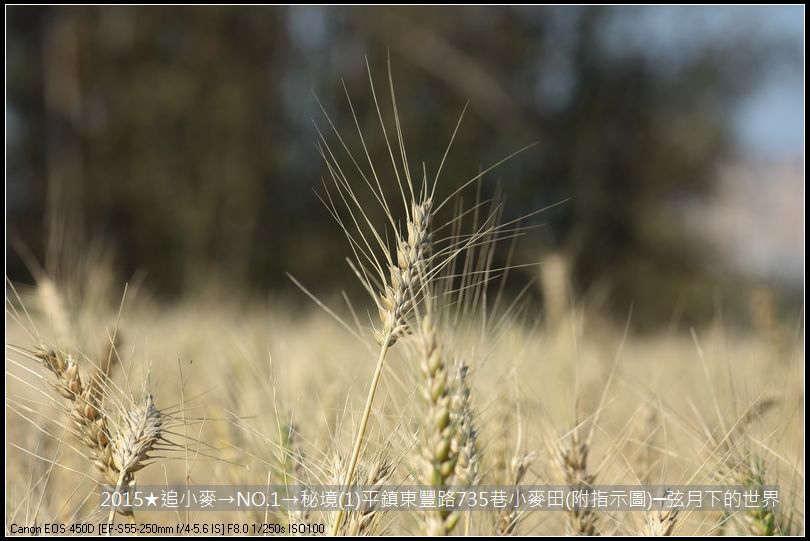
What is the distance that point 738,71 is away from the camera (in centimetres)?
922

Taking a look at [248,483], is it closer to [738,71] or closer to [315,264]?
[315,264]

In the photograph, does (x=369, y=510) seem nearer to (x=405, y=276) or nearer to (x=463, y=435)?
(x=463, y=435)

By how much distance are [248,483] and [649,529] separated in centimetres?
67

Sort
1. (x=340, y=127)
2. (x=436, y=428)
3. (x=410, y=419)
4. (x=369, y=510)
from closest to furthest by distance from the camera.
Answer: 1. (x=436, y=428)
2. (x=369, y=510)
3. (x=410, y=419)
4. (x=340, y=127)

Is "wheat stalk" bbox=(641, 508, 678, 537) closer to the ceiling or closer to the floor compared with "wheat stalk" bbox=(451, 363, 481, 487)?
closer to the floor

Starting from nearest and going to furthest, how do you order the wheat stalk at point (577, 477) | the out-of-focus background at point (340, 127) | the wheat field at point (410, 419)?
the wheat field at point (410, 419)
the wheat stalk at point (577, 477)
the out-of-focus background at point (340, 127)

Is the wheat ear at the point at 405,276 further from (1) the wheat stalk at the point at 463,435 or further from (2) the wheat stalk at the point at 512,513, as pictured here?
(2) the wheat stalk at the point at 512,513

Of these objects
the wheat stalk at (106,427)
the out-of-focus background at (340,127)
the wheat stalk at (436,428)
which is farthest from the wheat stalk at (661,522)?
the out-of-focus background at (340,127)

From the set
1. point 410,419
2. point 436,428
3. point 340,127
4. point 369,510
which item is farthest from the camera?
point 340,127

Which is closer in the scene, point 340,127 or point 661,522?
point 661,522

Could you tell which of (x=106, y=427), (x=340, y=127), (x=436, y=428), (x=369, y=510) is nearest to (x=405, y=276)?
(x=436, y=428)

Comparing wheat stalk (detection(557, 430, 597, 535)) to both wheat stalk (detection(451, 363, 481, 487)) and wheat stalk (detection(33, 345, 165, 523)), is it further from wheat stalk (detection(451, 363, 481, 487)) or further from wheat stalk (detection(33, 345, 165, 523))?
wheat stalk (detection(33, 345, 165, 523))

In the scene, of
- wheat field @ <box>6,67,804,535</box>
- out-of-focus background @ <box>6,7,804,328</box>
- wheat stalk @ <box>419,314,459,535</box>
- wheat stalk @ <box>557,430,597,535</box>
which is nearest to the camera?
wheat stalk @ <box>419,314,459,535</box>

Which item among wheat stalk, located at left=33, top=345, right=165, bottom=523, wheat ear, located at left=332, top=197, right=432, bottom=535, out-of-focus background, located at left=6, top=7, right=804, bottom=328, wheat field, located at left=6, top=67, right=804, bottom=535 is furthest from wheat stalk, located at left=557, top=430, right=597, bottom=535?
out-of-focus background, located at left=6, top=7, right=804, bottom=328
